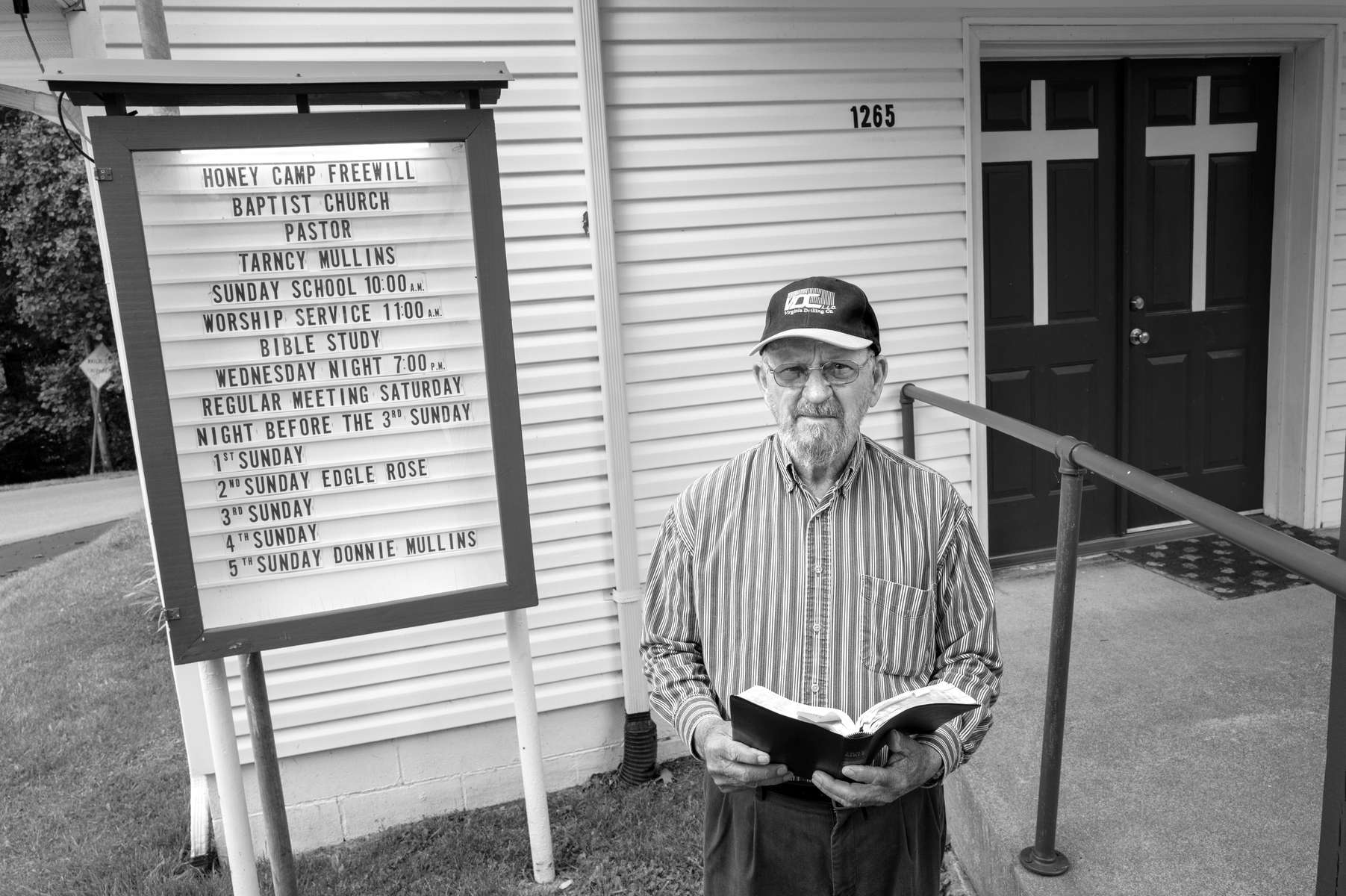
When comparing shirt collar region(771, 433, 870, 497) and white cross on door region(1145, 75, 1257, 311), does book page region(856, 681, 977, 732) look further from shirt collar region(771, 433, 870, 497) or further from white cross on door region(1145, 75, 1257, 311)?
white cross on door region(1145, 75, 1257, 311)

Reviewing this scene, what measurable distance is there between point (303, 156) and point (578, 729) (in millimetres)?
2626

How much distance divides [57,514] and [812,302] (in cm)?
1493

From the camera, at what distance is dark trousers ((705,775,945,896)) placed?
190cm

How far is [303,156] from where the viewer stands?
2.53m

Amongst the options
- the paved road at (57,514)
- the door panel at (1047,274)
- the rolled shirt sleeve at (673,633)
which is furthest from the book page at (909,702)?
the paved road at (57,514)

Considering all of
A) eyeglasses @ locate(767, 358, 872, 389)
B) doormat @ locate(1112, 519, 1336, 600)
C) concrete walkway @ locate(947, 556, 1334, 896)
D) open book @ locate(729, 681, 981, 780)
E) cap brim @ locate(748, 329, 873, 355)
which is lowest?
concrete walkway @ locate(947, 556, 1334, 896)

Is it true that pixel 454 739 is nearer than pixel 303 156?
No

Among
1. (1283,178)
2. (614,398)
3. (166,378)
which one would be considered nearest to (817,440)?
(166,378)

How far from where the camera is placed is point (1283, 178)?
500 centimetres

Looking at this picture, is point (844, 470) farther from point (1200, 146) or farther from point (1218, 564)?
point (1200, 146)

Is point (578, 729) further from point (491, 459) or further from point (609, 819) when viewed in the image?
point (491, 459)

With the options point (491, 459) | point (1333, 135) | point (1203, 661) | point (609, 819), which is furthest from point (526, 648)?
point (1333, 135)

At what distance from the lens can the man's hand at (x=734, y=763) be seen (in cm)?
176

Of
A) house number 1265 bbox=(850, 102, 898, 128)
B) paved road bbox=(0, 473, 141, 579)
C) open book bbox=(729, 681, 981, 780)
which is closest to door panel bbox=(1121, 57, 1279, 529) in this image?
house number 1265 bbox=(850, 102, 898, 128)
